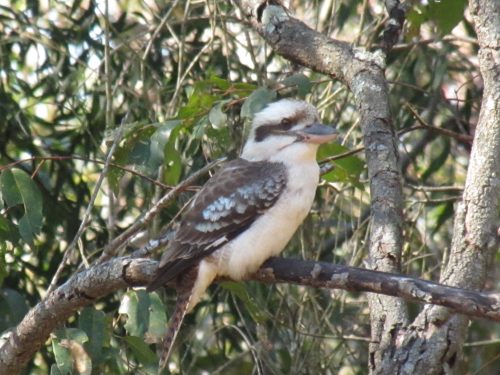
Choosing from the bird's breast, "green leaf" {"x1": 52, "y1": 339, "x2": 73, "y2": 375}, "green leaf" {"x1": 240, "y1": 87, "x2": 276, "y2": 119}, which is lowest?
"green leaf" {"x1": 52, "y1": 339, "x2": 73, "y2": 375}

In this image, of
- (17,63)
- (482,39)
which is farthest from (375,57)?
(17,63)

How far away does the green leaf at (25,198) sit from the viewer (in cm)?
274

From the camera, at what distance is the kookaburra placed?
2732mm

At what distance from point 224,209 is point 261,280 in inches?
10.1

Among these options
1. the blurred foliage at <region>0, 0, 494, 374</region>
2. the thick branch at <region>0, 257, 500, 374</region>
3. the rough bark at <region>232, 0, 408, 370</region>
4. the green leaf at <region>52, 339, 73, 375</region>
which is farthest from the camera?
the blurred foliage at <region>0, 0, 494, 374</region>

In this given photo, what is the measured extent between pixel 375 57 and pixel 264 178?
0.41m

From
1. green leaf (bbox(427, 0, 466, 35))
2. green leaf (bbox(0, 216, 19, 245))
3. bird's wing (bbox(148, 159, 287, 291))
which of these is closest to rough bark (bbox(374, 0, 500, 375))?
green leaf (bbox(427, 0, 466, 35))

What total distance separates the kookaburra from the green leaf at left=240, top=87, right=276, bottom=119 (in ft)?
0.74

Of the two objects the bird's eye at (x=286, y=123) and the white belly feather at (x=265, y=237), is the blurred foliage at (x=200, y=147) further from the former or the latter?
the white belly feather at (x=265, y=237)

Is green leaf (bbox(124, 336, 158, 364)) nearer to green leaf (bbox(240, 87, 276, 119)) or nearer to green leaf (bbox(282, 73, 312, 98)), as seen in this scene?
green leaf (bbox(240, 87, 276, 119))

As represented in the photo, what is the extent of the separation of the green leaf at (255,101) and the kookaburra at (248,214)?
0.23 meters

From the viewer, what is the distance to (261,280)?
8.69ft

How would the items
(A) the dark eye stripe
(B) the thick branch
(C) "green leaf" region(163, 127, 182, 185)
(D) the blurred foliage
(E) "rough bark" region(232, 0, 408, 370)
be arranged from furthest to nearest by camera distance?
(D) the blurred foliage → (A) the dark eye stripe → (C) "green leaf" region(163, 127, 182, 185) → (E) "rough bark" region(232, 0, 408, 370) → (B) the thick branch

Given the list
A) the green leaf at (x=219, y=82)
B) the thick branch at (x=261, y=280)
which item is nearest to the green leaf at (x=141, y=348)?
the thick branch at (x=261, y=280)
